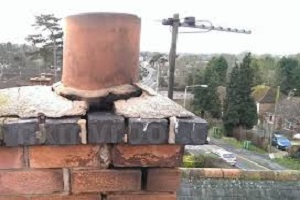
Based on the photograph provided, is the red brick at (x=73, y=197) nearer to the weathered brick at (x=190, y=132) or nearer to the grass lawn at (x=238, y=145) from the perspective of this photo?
the weathered brick at (x=190, y=132)

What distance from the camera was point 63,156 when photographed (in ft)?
4.84

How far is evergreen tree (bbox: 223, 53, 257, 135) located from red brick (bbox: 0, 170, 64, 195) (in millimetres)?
34483

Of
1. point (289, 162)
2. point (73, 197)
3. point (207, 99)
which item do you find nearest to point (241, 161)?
point (289, 162)

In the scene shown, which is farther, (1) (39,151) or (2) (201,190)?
(2) (201,190)

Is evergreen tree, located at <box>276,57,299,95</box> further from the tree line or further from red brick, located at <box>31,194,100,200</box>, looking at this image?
red brick, located at <box>31,194,100,200</box>

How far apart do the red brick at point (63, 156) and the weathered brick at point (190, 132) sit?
30 cm

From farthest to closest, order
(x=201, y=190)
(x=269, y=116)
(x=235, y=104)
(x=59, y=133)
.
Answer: (x=269, y=116)
(x=235, y=104)
(x=201, y=190)
(x=59, y=133)

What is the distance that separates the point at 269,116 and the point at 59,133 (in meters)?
45.5

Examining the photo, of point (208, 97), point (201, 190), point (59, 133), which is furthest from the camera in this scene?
point (208, 97)

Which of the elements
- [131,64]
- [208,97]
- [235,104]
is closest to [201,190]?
[131,64]

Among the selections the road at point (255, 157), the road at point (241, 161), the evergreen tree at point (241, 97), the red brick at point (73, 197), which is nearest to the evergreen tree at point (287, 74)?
the evergreen tree at point (241, 97)

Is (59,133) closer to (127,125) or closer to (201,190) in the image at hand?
(127,125)

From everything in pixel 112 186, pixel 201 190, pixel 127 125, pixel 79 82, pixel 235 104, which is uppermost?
pixel 79 82

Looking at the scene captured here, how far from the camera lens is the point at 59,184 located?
4.89 feet
